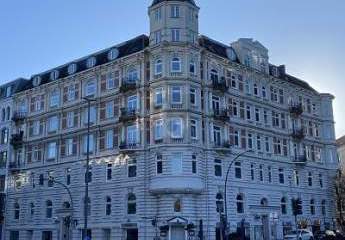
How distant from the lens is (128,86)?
56.2 metres

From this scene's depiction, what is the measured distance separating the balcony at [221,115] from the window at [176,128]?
490 cm

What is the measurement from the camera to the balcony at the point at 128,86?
2205 inches

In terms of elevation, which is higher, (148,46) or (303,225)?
(148,46)

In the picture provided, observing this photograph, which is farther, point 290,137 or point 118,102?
point 290,137

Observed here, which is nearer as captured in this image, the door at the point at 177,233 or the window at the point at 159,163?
the door at the point at 177,233

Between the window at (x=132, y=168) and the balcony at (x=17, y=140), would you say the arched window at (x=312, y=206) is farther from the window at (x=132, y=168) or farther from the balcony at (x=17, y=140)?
the balcony at (x=17, y=140)

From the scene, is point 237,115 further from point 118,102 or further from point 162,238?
point 162,238

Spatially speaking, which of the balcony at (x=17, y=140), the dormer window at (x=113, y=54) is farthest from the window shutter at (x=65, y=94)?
the balcony at (x=17, y=140)

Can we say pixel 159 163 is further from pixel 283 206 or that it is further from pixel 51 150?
pixel 283 206

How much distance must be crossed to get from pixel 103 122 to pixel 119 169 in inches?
244

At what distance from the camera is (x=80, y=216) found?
193ft

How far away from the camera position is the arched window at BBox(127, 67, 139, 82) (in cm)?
5681

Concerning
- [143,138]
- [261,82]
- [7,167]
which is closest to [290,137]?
[261,82]

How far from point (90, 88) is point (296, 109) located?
1027 inches
